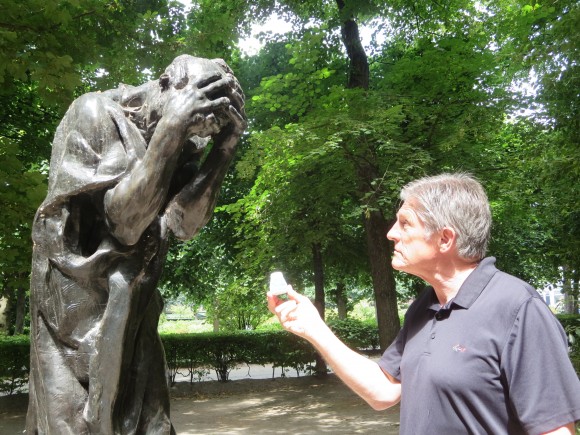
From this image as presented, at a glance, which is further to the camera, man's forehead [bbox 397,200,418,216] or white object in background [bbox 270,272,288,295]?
white object in background [bbox 270,272,288,295]

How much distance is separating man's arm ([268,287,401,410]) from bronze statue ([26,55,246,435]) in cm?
52

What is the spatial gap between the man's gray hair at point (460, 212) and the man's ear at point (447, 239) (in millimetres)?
12

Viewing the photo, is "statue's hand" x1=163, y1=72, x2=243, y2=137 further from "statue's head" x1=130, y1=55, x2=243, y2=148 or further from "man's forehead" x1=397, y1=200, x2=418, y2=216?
"man's forehead" x1=397, y1=200, x2=418, y2=216

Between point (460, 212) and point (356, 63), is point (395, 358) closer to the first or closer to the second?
point (460, 212)

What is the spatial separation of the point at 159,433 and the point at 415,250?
47.5 inches

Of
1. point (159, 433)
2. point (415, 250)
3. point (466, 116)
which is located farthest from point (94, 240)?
point (466, 116)

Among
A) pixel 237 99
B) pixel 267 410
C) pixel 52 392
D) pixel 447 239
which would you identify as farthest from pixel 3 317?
pixel 447 239

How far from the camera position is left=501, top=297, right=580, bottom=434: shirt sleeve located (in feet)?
5.37

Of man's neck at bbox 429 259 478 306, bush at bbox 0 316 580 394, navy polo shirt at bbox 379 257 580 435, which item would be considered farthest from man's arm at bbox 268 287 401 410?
bush at bbox 0 316 580 394

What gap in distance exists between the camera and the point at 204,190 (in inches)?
97.1

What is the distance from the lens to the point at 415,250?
2016mm

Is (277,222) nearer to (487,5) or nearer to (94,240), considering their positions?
(487,5)

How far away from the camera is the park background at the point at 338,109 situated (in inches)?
326

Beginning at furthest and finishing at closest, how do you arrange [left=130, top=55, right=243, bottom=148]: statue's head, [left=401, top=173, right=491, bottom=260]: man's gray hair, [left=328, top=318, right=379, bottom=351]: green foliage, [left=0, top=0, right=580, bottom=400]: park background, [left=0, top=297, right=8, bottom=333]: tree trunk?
[left=328, top=318, right=379, bottom=351]: green foliage → [left=0, top=297, right=8, bottom=333]: tree trunk → [left=0, top=0, right=580, bottom=400]: park background → [left=130, top=55, right=243, bottom=148]: statue's head → [left=401, top=173, right=491, bottom=260]: man's gray hair
